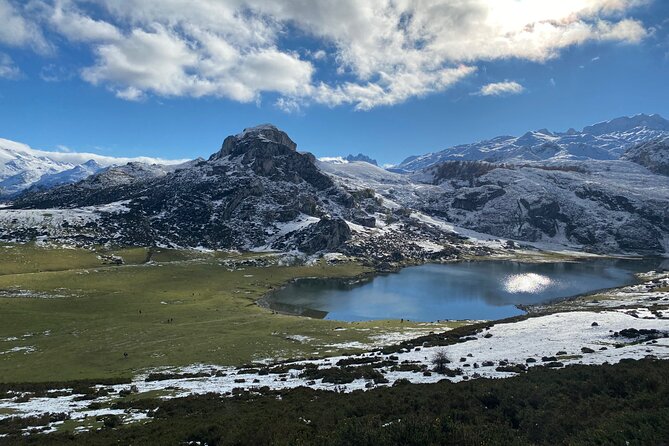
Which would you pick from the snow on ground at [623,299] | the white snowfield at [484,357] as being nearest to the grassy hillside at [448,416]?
the white snowfield at [484,357]

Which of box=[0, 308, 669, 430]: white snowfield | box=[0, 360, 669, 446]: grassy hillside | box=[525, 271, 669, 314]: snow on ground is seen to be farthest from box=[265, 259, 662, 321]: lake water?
box=[0, 360, 669, 446]: grassy hillside

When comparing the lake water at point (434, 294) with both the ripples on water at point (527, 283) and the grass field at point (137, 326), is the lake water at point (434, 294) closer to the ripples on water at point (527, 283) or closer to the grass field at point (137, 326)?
the ripples on water at point (527, 283)

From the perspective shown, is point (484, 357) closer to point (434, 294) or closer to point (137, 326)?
point (137, 326)

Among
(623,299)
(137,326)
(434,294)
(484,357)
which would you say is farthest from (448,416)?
(434,294)

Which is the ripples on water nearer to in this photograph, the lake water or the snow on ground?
the lake water

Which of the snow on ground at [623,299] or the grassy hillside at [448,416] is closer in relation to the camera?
the grassy hillside at [448,416]

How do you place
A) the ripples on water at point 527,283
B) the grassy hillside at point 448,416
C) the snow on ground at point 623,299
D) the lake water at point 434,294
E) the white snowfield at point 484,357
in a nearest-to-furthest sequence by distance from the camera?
the grassy hillside at point 448,416
the white snowfield at point 484,357
the snow on ground at point 623,299
the lake water at point 434,294
the ripples on water at point 527,283

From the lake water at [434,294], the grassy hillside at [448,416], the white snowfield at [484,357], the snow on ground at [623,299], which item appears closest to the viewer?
the grassy hillside at [448,416]
